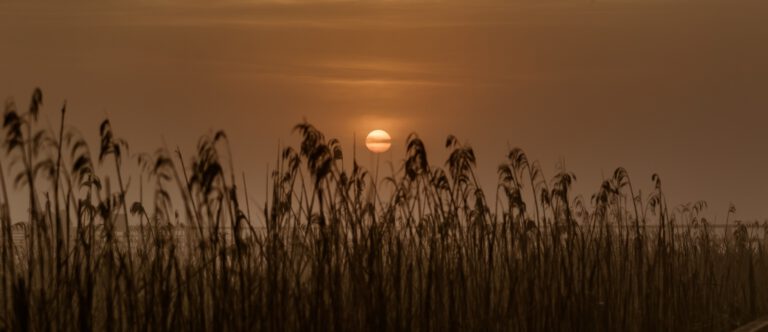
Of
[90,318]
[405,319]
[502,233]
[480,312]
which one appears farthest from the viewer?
[502,233]

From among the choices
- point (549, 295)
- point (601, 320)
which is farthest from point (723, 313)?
point (549, 295)

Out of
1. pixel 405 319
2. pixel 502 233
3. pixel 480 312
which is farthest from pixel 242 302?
pixel 502 233

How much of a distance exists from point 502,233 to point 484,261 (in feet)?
0.85

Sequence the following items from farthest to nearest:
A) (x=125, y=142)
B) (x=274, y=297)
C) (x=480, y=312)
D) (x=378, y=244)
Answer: (x=480, y=312) → (x=378, y=244) → (x=274, y=297) → (x=125, y=142)

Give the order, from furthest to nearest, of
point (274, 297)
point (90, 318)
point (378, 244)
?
point (378, 244)
point (274, 297)
point (90, 318)

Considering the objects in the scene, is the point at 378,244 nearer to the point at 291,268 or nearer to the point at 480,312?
the point at 291,268

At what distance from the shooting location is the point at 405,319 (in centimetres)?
434

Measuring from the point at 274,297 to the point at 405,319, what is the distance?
2.53 feet

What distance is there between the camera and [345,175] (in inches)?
165

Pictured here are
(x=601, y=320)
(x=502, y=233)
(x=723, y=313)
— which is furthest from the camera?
(x=723, y=313)

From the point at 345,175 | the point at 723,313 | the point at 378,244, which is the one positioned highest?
the point at 345,175

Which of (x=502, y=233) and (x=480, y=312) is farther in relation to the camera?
(x=502, y=233)

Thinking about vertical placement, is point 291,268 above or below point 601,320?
above

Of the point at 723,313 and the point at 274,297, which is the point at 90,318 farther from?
the point at 723,313
